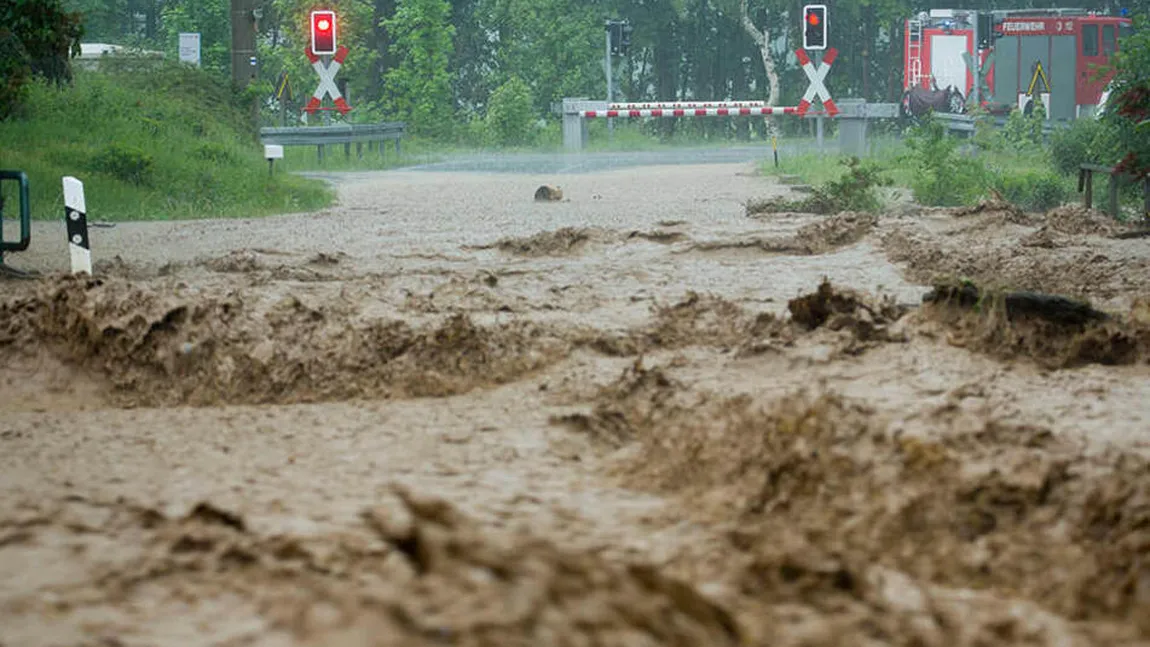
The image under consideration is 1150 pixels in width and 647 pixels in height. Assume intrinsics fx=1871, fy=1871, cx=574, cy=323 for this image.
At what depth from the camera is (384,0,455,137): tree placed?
42.7 m

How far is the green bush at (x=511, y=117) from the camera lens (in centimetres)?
4125

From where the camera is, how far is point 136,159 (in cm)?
2030

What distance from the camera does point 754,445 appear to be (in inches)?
248

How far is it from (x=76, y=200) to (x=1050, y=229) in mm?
7589

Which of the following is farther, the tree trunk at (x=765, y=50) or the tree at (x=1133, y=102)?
the tree trunk at (x=765, y=50)

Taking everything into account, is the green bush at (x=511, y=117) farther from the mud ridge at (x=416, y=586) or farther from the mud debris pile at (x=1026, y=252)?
the mud ridge at (x=416, y=586)

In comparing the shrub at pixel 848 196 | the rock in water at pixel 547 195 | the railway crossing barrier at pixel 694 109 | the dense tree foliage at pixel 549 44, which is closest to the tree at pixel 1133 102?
the shrub at pixel 848 196

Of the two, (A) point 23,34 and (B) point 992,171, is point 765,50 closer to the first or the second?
(B) point 992,171

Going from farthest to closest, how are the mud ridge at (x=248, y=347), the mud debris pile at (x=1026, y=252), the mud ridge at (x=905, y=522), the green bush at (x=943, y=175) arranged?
the green bush at (x=943, y=175) < the mud debris pile at (x=1026, y=252) < the mud ridge at (x=248, y=347) < the mud ridge at (x=905, y=522)

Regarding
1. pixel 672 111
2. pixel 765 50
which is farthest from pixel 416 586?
pixel 765 50

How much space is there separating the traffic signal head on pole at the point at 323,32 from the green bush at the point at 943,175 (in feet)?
51.8

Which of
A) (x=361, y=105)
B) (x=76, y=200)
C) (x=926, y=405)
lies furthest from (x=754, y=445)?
(x=361, y=105)

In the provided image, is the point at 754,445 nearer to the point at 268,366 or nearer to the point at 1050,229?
the point at 268,366

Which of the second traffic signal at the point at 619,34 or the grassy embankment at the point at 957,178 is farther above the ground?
the second traffic signal at the point at 619,34
